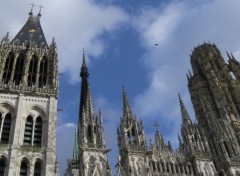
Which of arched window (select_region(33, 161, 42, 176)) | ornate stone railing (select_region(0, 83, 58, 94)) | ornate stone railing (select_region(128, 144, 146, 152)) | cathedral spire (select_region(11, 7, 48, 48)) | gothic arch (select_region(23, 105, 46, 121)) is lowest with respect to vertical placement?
Result: arched window (select_region(33, 161, 42, 176))

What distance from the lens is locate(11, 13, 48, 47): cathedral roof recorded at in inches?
1703

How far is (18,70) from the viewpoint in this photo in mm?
38875

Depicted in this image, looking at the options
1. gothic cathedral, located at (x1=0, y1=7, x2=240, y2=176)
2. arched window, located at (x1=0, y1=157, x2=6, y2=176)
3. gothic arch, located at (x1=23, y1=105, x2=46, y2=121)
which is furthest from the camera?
gothic arch, located at (x1=23, y1=105, x2=46, y2=121)

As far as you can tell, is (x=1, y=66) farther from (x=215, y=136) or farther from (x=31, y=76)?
(x=215, y=136)

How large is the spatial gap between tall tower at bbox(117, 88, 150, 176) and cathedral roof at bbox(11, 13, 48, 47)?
1341 cm

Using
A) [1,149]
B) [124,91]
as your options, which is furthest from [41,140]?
[124,91]

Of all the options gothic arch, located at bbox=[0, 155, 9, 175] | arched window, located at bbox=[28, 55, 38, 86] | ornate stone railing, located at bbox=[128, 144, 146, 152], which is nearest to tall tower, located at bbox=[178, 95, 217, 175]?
ornate stone railing, located at bbox=[128, 144, 146, 152]

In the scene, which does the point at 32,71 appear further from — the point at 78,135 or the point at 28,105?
the point at 78,135

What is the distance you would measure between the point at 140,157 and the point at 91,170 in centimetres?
563

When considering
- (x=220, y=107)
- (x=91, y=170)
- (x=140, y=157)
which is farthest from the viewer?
(x=220, y=107)

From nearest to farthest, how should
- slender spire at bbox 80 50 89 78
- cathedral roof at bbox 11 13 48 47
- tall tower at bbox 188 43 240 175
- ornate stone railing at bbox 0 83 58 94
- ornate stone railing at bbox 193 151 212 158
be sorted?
ornate stone railing at bbox 0 83 58 94 → ornate stone railing at bbox 193 151 212 158 → cathedral roof at bbox 11 13 48 47 → tall tower at bbox 188 43 240 175 → slender spire at bbox 80 50 89 78

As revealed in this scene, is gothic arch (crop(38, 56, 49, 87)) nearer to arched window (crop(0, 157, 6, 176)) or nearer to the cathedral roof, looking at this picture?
the cathedral roof

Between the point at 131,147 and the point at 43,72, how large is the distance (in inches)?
487

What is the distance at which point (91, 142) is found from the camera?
3794 centimetres
